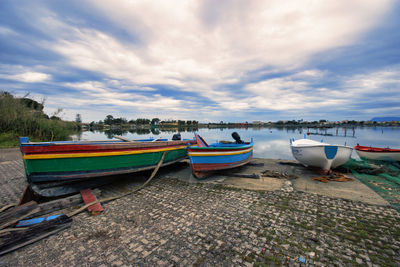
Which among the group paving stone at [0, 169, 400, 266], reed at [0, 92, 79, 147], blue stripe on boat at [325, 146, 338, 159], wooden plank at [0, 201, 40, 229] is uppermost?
reed at [0, 92, 79, 147]

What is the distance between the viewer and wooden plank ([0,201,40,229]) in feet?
12.2

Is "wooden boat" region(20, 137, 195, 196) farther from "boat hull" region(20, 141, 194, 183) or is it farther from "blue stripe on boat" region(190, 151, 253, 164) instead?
"blue stripe on boat" region(190, 151, 253, 164)

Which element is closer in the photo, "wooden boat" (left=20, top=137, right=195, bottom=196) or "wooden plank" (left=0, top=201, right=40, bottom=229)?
"wooden plank" (left=0, top=201, right=40, bottom=229)

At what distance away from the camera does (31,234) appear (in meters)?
3.34

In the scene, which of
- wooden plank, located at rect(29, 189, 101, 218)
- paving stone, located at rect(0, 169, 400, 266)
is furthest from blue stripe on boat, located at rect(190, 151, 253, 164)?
wooden plank, located at rect(29, 189, 101, 218)

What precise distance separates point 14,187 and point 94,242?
552 centimetres

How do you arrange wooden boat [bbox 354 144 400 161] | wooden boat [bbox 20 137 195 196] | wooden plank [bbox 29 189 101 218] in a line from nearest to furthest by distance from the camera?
wooden plank [bbox 29 189 101 218]
wooden boat [bbox 20 137 195 196]
wooden boat [bbox 354 144 400 161]

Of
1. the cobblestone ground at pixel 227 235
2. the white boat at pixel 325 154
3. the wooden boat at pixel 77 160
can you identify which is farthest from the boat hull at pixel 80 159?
the white boat at pixel 325 154

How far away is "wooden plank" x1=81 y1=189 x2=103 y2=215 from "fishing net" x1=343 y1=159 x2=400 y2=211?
7.90 meters

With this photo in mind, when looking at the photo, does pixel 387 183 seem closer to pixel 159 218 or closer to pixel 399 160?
pixel 399 160

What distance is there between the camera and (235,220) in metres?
3.95

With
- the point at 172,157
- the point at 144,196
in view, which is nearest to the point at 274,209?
the point at 144,196

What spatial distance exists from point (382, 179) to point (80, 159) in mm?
11498

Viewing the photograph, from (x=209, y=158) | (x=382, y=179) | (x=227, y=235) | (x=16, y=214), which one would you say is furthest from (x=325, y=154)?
(x=16, y=214)
